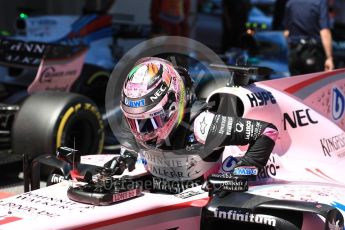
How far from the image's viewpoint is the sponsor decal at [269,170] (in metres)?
4.06

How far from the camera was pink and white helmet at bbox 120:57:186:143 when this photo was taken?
139 inches

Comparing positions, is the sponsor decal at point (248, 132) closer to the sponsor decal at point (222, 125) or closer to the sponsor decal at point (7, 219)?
the sponsor decal at point (222, 125)

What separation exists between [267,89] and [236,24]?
9.38m

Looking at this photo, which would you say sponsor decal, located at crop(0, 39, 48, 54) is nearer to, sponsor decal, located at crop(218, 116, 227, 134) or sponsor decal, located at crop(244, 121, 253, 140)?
sponsor decal, located at crop(218, 116, 227, 134)

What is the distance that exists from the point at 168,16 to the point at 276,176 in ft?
24.1

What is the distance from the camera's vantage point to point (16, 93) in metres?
Result: 6.98

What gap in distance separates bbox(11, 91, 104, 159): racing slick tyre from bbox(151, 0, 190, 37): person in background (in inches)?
202

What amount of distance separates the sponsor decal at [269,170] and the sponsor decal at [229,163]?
0.55 ft

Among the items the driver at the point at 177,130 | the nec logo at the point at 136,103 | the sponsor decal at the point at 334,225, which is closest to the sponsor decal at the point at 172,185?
the driver at the point at 177,130

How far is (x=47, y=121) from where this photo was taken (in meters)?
5.57

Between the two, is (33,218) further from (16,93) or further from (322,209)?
(16,93)

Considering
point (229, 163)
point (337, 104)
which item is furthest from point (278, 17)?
point (229, 163)

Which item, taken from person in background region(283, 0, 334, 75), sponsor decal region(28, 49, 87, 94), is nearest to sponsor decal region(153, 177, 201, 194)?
sponsor decal region(28, 49, 87, 94)

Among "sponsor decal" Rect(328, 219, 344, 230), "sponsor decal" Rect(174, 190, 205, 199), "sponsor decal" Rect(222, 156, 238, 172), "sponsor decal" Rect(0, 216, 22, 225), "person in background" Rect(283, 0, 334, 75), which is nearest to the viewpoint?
"sponsor decal" Rect(0, 216, 22, 225)
